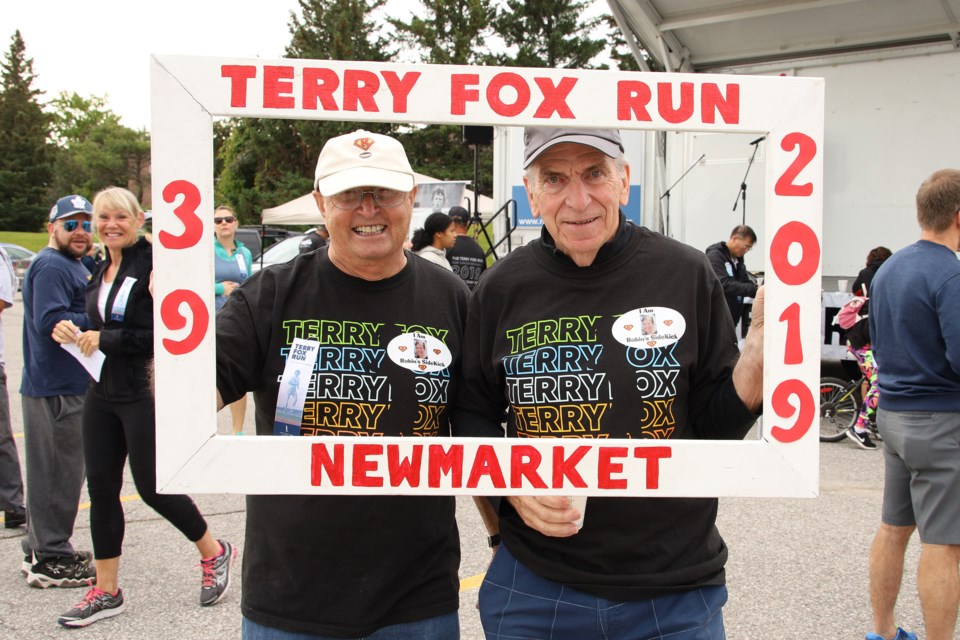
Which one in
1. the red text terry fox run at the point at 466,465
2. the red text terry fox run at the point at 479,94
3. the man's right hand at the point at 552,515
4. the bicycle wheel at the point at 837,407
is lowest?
the bicycle wheel at the point at 837,407

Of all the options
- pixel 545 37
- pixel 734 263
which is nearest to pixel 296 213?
pixel 734 263

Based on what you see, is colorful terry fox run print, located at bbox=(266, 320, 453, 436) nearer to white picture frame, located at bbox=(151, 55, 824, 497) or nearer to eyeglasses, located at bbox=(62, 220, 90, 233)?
white picture frame, located at bbox=(151, 55, 824, 497)

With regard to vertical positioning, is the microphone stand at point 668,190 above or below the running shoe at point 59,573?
above

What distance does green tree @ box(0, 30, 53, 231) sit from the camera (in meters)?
49.1

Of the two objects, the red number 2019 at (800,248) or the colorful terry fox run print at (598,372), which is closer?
the red number 2019 at (800,248)

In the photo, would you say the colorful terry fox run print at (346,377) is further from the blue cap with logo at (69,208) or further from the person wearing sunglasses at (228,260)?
the person wearing sunglasses at (228,260)

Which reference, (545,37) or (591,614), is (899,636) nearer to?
(591,614)

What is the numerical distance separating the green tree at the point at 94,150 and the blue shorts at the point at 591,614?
47146 mm

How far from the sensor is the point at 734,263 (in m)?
7.16

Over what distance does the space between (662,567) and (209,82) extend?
1.32 meters

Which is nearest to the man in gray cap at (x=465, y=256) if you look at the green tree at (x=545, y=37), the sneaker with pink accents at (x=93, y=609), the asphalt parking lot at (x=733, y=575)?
the asphalt parking lot at (x=733, y=575)

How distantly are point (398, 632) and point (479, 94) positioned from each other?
3.94 feet

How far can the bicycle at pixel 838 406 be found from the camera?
6863 millimetres

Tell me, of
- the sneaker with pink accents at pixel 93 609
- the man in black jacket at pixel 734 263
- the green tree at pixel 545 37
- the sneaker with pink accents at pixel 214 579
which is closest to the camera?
the sneaker with pink accents at pixel 93 609
